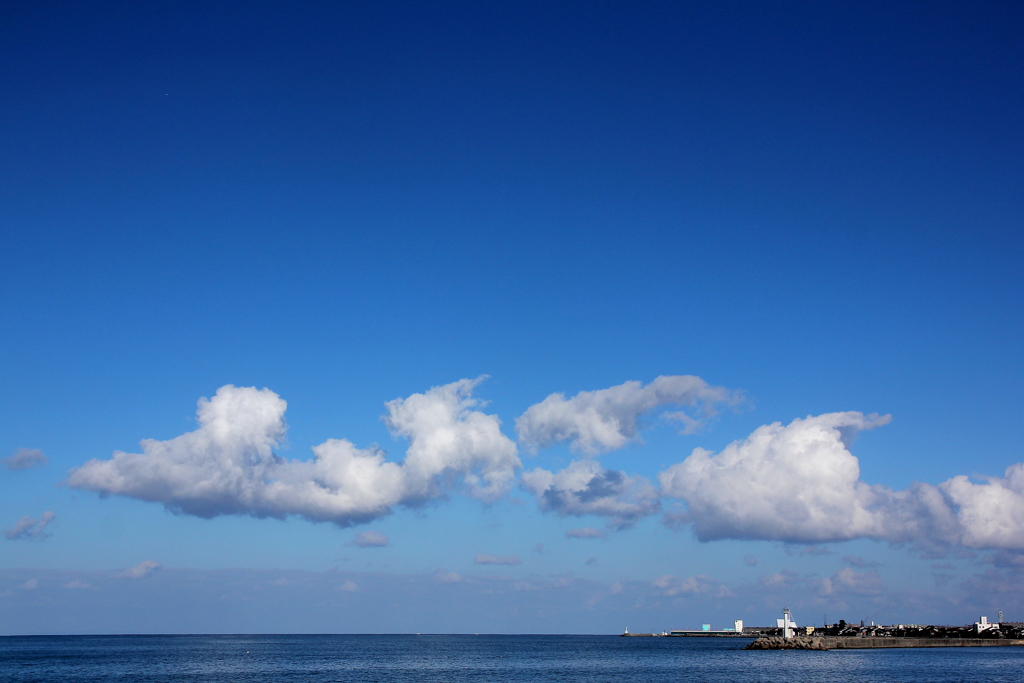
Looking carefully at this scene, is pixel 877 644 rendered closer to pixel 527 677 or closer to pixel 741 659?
pixel 741 659

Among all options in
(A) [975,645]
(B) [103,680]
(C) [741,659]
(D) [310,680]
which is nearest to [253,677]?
(D) [310,680]

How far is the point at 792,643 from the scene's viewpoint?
176m

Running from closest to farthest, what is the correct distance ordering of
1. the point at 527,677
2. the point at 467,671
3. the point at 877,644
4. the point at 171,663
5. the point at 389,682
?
the point at 389,682 → the point at 527,677 → the point at 467,671 → the point at 171,663 → the point at 877,644

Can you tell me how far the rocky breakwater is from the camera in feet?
565

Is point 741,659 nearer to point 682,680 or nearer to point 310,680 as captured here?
point 682,680

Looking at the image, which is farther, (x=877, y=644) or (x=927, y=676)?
(x=877, y=644)

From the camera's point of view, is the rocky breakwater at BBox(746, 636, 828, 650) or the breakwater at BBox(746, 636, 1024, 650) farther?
the breakwater at BBox(746, 636, 1024, 650)

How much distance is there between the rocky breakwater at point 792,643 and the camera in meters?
172

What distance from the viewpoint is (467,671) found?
11981 cm

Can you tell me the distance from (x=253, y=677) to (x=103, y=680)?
18.7m

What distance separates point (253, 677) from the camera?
349 ft

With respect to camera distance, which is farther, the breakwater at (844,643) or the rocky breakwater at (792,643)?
the breakwater at (844,643)

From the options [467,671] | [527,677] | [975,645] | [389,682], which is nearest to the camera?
[389,682]

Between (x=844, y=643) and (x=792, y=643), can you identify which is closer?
(x=844, y=643)
